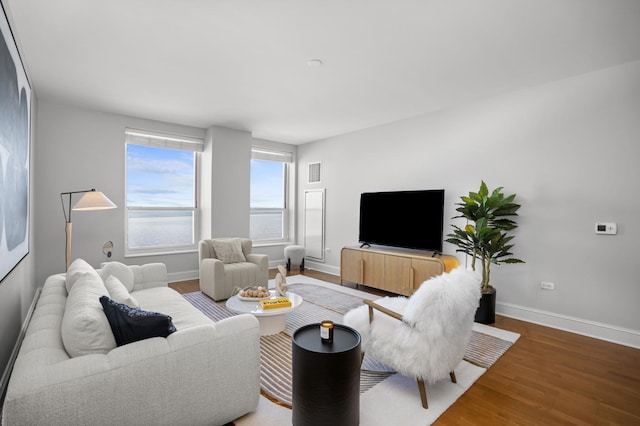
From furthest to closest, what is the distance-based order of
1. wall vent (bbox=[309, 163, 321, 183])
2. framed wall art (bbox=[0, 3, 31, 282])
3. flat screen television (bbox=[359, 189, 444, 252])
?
wall vent (bbox=[309, 163, 321, 183]) < flat screen television (bbox=[359, 189, 444, 252]) < framed wall art (bbox=[0, 3, 31, 282])

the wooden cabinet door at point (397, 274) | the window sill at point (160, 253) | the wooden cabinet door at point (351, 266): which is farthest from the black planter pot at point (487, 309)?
the window sill at point (160, 253)

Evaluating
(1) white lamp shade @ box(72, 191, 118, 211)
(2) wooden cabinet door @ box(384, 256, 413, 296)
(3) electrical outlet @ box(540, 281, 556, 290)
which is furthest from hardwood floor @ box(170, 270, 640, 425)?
(1) white lamp shade @ box(72, 191, 118, 211)

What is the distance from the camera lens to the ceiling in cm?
231

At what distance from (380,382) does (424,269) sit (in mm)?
2099

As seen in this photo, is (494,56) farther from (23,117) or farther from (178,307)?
(23,117)

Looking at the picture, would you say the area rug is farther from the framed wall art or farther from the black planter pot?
the framed wall art

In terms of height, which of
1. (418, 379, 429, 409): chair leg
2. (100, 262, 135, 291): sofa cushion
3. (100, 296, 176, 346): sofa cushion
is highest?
(100, 296, 176, 346): sofa cushion

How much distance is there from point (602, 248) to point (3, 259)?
4.86m

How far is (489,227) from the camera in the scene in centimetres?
371

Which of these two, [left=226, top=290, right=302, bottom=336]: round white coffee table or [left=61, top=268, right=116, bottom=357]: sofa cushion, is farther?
[left=226, top=290, right=302, bottom=336]: round white coffee table

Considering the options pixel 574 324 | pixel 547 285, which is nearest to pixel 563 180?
pixel 547 285

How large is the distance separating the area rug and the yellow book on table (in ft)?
1.04

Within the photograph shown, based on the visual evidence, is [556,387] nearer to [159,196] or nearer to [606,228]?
[606,228]

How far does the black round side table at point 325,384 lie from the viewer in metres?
1.68
